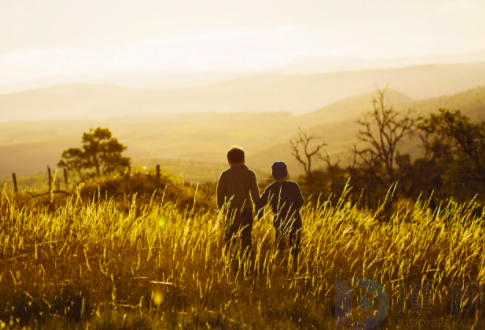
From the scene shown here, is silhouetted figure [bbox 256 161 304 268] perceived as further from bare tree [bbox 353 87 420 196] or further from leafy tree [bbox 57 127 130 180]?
leafy tree [bbox 57 127 130 180]

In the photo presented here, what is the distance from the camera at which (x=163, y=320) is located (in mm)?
3609

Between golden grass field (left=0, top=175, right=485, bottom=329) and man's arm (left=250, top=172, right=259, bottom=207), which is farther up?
man's arm (left=250, top=172, right=259, bottom=207)

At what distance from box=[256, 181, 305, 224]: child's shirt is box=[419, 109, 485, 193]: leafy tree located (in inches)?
756

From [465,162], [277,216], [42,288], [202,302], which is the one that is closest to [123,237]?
[42,288]

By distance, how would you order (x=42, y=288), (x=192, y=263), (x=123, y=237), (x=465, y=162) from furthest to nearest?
(x=465, y=162)
(x=123, y=237)
(x=192, y=263)
(x=42, y=288)

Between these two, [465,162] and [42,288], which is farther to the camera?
[465,162]

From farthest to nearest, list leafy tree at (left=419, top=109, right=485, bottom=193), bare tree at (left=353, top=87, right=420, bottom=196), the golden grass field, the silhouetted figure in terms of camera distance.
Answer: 1. bare tree at (left=353, top=87, right=420, bottom=196)
2. leafy tree at (left=419, top=109, right=485, bottom=193)
3. the silhouetted figure
4. the golden grass field

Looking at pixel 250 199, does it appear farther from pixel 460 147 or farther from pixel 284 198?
pixel 460 147

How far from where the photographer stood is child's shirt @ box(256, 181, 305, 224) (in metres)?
5.50

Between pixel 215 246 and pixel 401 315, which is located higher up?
pixel 215 246

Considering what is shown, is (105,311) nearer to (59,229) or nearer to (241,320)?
(241,320)

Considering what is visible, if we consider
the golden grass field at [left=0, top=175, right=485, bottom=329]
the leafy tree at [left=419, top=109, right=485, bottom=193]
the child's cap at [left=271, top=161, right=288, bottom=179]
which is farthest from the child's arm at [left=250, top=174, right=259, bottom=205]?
the leafy tree at [left=419, top=109, right=485, bottom=193]

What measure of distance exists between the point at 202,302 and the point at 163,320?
→ 51 centimetres

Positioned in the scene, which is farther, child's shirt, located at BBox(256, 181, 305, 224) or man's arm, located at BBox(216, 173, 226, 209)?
man's arm, located at BBox(216, 173, 226, 209)
